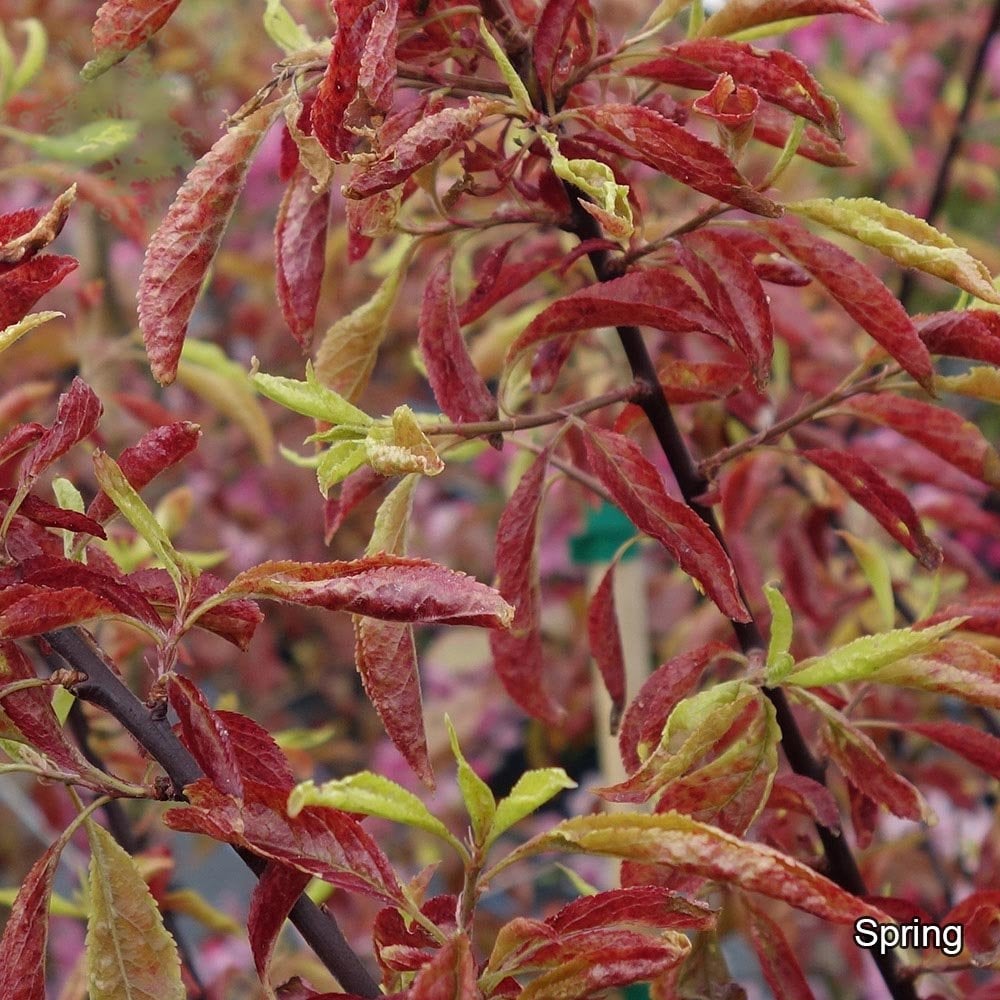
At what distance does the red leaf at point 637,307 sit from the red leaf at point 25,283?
0.23 metres

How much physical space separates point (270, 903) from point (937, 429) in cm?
45

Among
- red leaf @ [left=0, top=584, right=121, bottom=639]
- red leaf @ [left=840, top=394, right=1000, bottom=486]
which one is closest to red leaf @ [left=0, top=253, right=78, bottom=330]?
red leaf @ [left=0, top=584, right=121, bottom=639]

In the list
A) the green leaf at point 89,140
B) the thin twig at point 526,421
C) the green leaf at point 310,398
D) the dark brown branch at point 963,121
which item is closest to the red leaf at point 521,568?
the thin twig at point 526,421

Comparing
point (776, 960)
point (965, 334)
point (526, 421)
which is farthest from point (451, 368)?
point (776, 960)

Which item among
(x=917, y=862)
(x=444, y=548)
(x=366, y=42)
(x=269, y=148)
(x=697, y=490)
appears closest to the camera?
(x=366, y=42)

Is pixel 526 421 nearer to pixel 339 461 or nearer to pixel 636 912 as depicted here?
pixel 339 461

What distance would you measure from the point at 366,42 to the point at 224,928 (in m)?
0.66

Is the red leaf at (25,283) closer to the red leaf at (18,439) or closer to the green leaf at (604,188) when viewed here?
the red leaf at (18,439)

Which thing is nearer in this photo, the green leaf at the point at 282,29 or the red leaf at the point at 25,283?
the red leaf at the point at 25,283

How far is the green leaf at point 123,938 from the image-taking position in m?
0.55

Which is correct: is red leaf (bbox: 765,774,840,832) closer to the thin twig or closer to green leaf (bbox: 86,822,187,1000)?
the thin twig

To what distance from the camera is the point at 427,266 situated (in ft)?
7.04

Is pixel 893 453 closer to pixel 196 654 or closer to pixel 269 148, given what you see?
pixel 196 654

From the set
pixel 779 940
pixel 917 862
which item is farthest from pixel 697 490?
pixel 917 862
